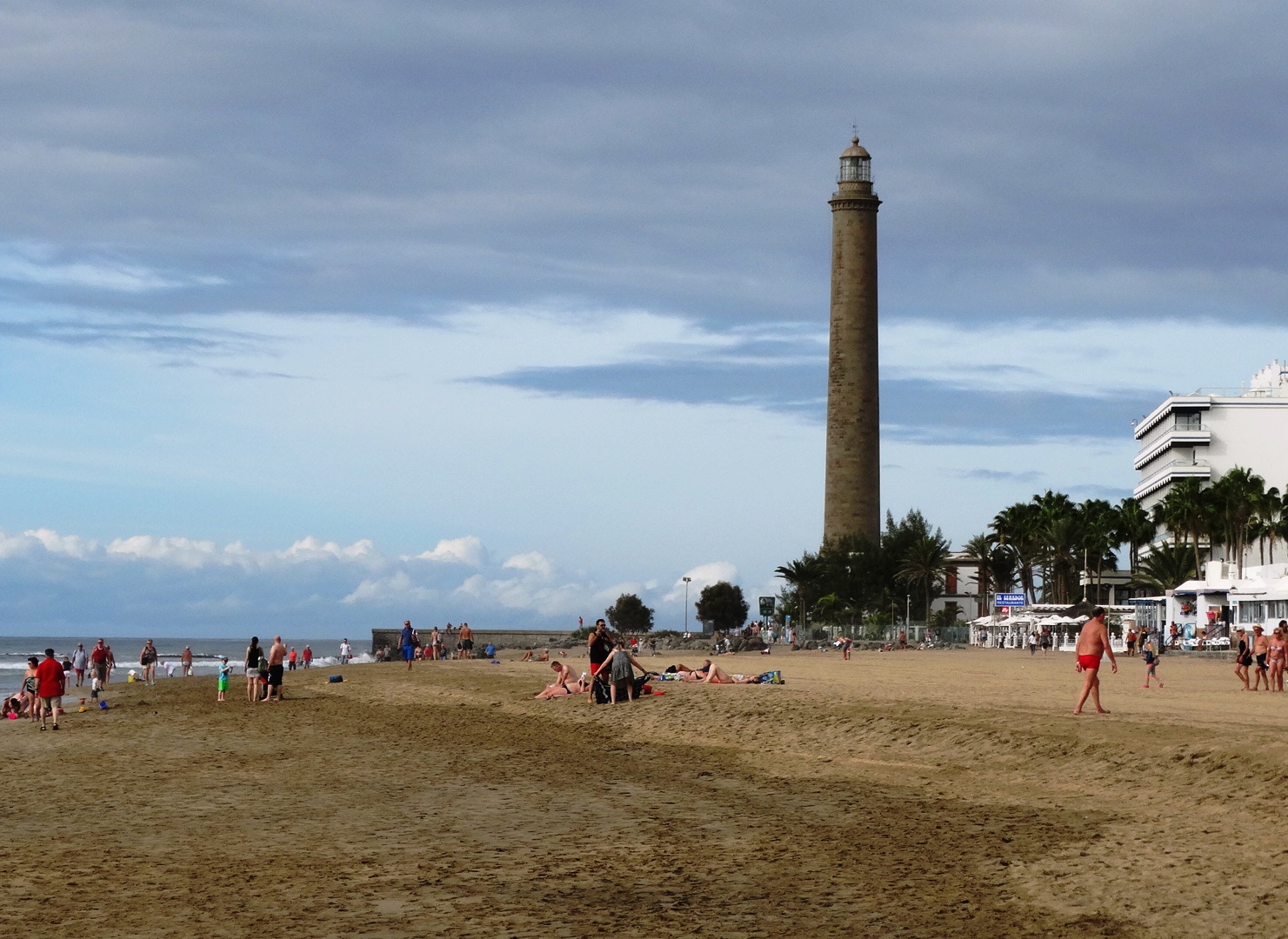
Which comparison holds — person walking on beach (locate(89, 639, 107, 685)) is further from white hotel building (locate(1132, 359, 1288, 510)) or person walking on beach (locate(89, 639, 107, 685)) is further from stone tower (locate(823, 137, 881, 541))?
white hotel building (locate(1132, 359, 1288, 510))

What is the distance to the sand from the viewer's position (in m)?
9.66

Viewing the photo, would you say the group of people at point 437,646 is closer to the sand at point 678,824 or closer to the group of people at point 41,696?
the group of people at point 41,696

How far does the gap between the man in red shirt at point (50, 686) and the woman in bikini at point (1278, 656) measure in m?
23.8

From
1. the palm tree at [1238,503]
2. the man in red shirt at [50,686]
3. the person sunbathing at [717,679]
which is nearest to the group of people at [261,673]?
the man in red shirt at [50,686]

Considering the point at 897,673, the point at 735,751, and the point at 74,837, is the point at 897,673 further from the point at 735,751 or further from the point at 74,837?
the point at 74,837

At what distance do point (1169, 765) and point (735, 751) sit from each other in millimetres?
6450

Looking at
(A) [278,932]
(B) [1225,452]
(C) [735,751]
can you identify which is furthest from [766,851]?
(B) [1225,452]

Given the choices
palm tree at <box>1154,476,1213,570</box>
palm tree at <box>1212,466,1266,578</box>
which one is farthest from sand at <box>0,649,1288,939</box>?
palm tree at <box>1154,476,1213,570</box>

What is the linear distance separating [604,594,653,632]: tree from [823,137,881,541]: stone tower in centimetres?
3542

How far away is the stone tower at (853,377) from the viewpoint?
105 metres

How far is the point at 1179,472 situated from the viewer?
123062 mm

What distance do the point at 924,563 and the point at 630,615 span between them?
1663 inches

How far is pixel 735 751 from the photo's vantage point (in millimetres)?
19844

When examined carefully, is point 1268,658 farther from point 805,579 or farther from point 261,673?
point 805,579
